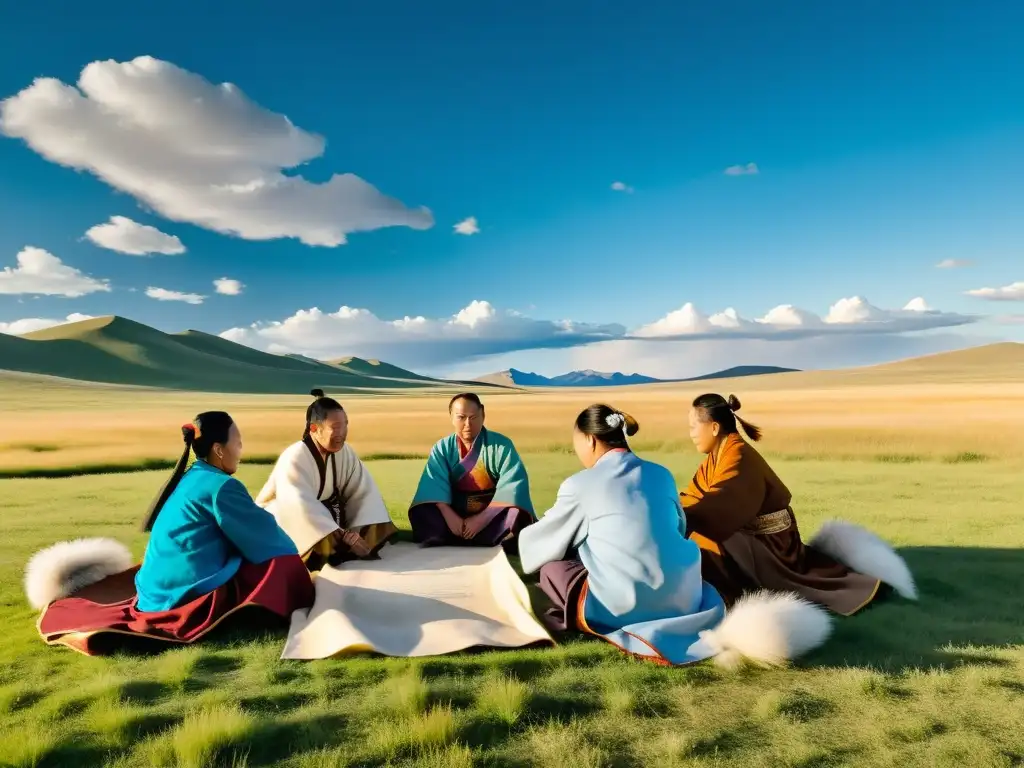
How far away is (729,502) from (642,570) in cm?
119

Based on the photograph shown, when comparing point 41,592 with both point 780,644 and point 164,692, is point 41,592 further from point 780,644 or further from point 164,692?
point 780,644

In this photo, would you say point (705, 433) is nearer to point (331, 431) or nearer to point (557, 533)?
point (557, 533)

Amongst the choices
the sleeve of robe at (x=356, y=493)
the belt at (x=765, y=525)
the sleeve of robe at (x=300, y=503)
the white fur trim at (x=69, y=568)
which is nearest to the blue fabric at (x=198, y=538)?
the white fur trim at (x=69, y=568)

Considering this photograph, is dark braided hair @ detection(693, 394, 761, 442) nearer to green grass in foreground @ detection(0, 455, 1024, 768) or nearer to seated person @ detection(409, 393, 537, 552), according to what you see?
green grass in foreground @ detection(0, 455, 1024, 768)

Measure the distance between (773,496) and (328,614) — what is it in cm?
334

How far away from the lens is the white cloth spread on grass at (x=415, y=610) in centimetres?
401

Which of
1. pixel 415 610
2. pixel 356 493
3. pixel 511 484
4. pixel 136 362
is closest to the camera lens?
pixel 415 610

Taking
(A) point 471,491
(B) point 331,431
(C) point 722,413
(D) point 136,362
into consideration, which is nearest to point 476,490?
(A) point 471,491

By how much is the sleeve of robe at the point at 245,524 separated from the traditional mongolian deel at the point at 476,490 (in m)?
2.49

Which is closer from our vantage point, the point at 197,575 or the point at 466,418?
the point at 197,575

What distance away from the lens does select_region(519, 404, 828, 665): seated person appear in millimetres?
3680

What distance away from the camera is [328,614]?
14.0 ft

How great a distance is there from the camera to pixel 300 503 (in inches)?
229

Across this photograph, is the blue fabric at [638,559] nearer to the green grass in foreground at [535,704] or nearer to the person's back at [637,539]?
the person's back at [637,539]
